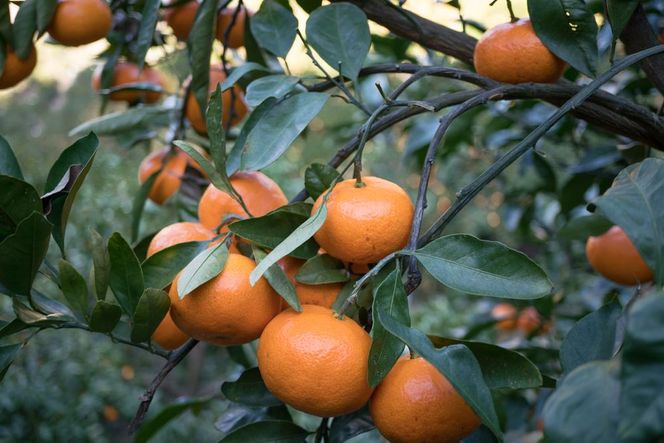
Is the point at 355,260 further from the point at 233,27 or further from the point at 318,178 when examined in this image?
the point at 233,27

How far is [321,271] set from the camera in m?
0.54

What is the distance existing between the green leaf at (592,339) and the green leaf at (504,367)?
25mm

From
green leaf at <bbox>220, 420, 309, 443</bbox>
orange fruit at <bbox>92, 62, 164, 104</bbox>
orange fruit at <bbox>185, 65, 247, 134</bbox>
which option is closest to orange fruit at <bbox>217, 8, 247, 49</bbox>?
orange fruit at <bbox>185, 65, 247, 134</bbox>

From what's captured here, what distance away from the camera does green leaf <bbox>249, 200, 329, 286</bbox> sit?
0.45m

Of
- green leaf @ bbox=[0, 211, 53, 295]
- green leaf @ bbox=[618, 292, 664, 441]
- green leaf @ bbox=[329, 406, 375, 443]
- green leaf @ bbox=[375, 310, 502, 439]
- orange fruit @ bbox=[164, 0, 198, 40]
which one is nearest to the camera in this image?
green leaf @ bbox=[618, 292, 664, 441]

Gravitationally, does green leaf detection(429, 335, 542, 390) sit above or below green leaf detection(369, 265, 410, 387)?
below

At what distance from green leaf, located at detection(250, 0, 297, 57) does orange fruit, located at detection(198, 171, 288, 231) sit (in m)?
0.14

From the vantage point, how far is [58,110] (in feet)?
10.7

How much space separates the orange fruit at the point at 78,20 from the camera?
32.1 inches

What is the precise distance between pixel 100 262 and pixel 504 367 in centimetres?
33

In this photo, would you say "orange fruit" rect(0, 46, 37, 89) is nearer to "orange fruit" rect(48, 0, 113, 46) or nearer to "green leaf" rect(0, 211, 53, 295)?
"orange fruit" rect(48, 0, 113, 46)

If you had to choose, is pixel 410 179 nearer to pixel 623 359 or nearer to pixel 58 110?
pixel 58 110

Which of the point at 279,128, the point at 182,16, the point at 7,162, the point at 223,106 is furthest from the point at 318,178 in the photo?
the point at 182,16

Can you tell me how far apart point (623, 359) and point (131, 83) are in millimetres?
845
